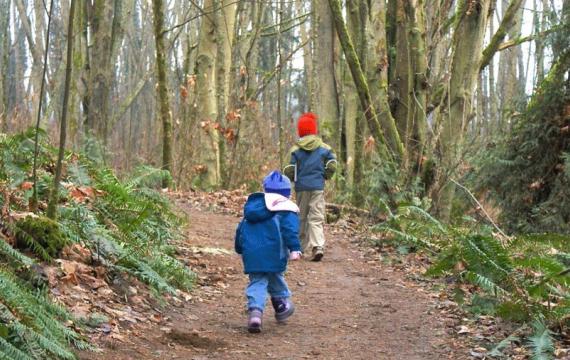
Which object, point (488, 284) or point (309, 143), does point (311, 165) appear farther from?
point (488, 284)

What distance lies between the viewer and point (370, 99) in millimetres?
12477

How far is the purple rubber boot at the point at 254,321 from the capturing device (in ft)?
20.2

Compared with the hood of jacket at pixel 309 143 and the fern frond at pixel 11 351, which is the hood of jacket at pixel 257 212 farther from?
the hood of jacket at pixel 309 143

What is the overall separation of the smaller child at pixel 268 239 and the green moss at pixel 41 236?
155cm

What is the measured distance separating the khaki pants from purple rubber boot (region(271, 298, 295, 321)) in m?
3.29

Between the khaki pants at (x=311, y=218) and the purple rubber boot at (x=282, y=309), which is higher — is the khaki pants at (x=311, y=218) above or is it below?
above

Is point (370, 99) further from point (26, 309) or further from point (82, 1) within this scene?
point (26, 309)

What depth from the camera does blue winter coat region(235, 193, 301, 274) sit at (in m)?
6.40

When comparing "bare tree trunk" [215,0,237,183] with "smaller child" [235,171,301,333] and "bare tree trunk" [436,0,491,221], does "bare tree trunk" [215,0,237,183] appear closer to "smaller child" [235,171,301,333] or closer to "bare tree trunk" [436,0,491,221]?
"bare tree trunk" [436,0,491,221]

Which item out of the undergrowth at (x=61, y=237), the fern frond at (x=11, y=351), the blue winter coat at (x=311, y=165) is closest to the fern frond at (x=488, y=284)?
the undergrowth at (x=61, y=237)

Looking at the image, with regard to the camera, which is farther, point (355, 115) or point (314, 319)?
point (355, 115)

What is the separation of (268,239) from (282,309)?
673 millimetres

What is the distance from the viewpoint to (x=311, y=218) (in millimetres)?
10055

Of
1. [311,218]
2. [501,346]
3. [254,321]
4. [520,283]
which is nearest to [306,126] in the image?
[311,218]
